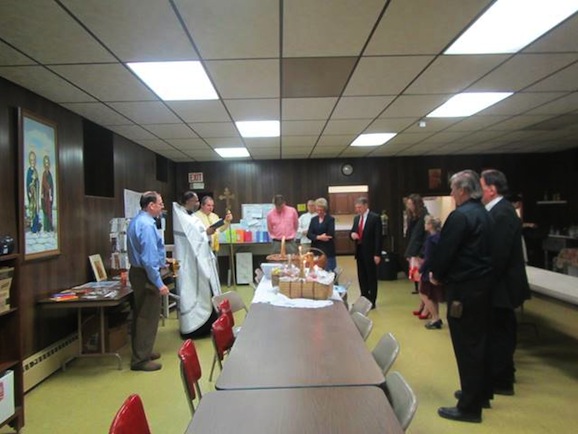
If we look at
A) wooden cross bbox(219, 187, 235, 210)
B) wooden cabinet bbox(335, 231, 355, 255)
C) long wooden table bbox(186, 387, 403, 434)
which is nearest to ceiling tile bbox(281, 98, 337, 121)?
long wooden table bbox(186, 387, 403, 434)

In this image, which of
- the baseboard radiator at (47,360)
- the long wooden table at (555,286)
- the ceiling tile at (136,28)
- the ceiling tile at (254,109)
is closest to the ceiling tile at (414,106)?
the ceiling tile at (254,109)

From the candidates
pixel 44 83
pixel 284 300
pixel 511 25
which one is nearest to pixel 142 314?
pixel 284 300

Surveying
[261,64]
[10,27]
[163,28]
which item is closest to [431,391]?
[261,64]

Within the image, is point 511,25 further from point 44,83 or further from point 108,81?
point 44,83

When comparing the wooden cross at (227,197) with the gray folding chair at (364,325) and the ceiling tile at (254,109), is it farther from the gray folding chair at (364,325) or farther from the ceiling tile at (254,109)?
the gray folding chair at (364,325)

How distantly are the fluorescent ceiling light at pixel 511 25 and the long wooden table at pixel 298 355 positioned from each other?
210 centimetres

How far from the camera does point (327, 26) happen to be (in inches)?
95.9

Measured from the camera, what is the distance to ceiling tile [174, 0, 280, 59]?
216cm

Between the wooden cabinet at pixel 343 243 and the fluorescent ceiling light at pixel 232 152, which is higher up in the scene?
the fluorescent ceiling light at pixel 232 152

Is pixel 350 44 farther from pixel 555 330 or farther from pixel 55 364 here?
pixel 555 330

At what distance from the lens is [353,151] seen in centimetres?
763

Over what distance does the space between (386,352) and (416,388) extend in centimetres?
142

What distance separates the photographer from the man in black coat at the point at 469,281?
2582mm

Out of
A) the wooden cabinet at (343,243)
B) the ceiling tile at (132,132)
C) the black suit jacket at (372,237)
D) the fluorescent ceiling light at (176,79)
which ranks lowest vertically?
the wooden cabinet at (343,243)
